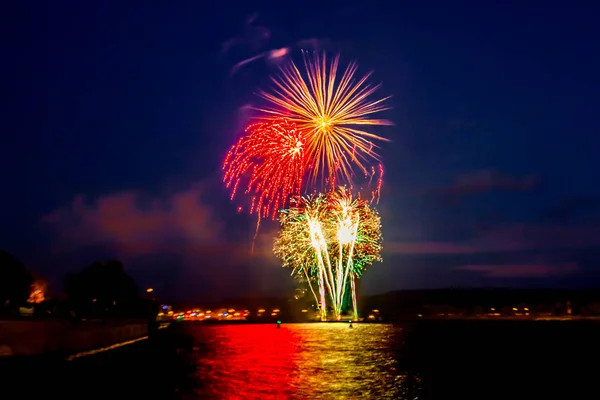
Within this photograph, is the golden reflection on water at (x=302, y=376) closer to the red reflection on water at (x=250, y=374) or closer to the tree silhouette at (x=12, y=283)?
the red reflection on water at (x=250, y=374)

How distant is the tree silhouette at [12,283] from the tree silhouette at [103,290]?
45.5ft

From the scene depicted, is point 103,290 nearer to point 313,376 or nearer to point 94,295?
point 94,295

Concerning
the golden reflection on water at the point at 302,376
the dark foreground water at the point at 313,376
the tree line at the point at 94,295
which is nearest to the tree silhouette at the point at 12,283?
the tree line at the point at 94,295

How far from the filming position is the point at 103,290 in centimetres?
11356

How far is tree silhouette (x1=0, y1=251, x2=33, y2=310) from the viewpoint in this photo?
298ft

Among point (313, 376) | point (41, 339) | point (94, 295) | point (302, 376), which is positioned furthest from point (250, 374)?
point (94, 295)

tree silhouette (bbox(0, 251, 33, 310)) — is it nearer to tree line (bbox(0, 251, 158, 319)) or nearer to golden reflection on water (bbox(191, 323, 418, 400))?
tree line (bbox(0, 251, 158, 319))

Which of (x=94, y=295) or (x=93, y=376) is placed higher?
(x=94, y=295)

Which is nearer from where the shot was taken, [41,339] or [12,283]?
[41,339]

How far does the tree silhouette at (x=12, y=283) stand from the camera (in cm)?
9069

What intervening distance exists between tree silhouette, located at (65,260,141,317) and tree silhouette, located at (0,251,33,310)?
45.5ft

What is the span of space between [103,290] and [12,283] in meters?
22.7

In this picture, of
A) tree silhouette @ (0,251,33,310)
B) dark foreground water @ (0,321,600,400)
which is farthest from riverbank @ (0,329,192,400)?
tree silhouette @ (0,251,33,310)

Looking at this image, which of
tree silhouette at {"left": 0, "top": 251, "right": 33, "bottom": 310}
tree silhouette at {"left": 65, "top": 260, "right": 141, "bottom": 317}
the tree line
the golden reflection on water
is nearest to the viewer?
the golden reflection on water
